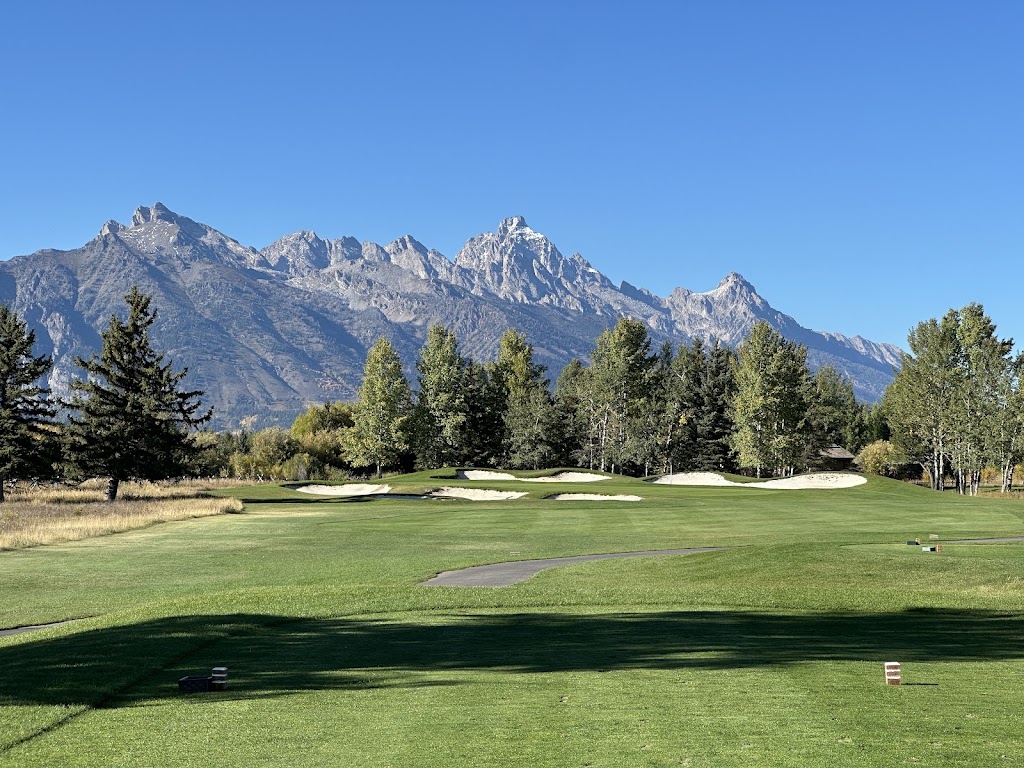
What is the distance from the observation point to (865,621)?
17719 mm

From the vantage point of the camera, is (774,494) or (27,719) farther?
(774,494)

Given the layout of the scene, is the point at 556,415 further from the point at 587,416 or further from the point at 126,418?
the point at 126,418

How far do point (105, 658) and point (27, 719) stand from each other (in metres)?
3.28

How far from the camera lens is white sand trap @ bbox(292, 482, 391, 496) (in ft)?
223

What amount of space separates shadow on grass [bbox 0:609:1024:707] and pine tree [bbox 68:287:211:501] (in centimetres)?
4620

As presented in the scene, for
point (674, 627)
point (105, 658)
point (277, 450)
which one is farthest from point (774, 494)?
point (277, 450)

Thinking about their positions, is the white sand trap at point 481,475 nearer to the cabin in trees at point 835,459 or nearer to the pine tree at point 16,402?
the pine tree at point 16,402

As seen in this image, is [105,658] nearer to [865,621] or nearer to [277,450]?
[865,621]

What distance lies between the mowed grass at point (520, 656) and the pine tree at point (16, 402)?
28.8 meters

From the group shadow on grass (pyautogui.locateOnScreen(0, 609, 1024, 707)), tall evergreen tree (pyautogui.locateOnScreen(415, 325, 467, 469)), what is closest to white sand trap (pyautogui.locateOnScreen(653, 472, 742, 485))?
tall evergreen tree (pyautogui.locateOnScreen(415, 325, 467, 469))

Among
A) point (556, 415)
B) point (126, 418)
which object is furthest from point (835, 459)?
point (126, 418)

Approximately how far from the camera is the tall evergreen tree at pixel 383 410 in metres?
92.4

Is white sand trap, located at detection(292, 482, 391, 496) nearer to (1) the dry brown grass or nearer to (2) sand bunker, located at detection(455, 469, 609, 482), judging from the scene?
(2) sand bunker, located at detection(455, 469, 609, 482)

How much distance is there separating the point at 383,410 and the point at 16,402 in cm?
3734
